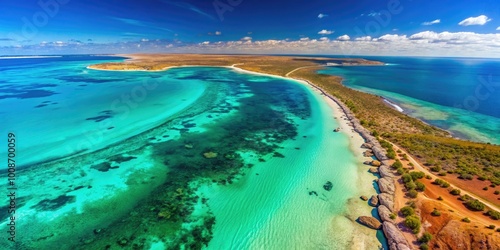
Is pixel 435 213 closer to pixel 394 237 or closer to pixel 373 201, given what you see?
pixel 373 201

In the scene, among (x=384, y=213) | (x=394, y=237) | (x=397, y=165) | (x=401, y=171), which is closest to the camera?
(x=394, y=237)

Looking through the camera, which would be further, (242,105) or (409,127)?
(242,105)

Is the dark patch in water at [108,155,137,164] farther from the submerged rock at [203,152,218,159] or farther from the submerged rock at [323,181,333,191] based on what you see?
the submerged rock at [323,181,333,191]

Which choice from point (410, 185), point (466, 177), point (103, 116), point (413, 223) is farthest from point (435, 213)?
point (103, 116)

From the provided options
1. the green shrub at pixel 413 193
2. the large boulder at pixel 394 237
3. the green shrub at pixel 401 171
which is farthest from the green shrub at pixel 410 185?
the large boulder at pixel 394 237

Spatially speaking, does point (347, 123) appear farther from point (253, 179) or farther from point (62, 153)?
point (62, 153)

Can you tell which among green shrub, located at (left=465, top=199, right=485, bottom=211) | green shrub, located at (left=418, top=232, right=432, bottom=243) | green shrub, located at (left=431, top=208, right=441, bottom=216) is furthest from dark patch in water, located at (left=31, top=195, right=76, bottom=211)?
green shrub, located at (left=465, top=199, right=485, bottom=211)

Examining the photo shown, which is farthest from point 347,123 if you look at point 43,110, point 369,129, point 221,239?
point 43,110
